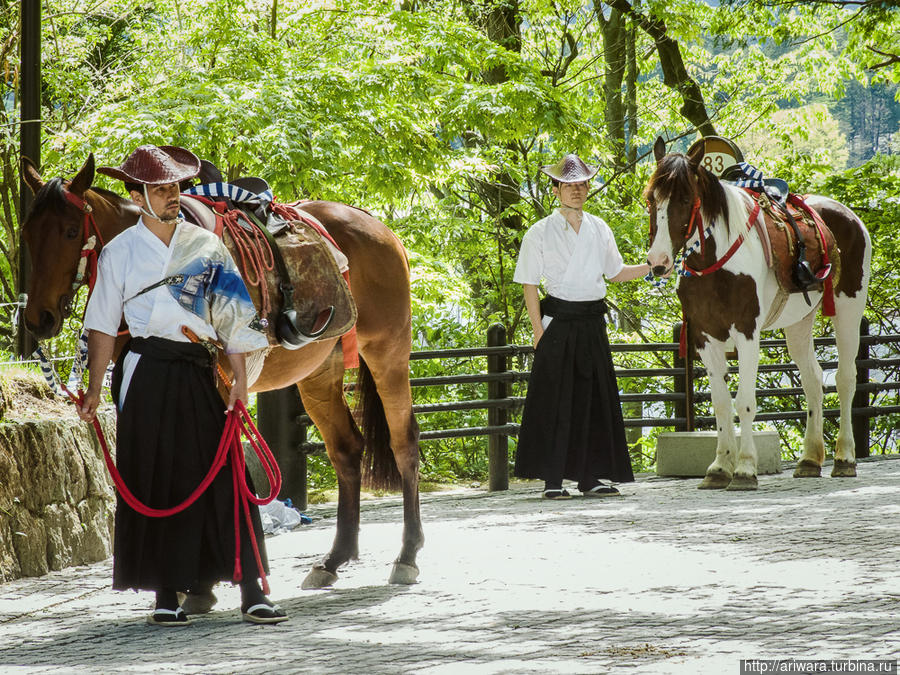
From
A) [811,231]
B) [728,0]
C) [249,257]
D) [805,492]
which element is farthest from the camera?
[728,0]

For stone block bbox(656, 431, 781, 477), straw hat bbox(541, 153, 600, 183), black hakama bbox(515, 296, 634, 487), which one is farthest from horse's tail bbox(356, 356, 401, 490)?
stone block bbox(656, 431, 781, 477)

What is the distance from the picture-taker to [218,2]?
11.9 meters

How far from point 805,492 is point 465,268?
8.07m

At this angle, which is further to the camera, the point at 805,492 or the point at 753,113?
the point at 753,113

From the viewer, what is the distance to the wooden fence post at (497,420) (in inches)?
370

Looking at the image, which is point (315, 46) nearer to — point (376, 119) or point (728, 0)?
point (376, 119)

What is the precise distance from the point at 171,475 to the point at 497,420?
207 inches

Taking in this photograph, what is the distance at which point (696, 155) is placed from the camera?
26.9 ft

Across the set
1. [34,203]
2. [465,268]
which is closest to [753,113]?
[465,268]

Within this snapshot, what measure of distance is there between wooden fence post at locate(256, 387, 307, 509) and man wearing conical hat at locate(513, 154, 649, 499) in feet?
5.47

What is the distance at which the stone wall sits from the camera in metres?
5.57

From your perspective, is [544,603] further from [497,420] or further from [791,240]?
[791,240]

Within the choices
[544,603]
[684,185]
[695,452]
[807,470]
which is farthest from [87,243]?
[807,470]

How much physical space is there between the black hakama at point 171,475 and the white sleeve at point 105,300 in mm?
161
